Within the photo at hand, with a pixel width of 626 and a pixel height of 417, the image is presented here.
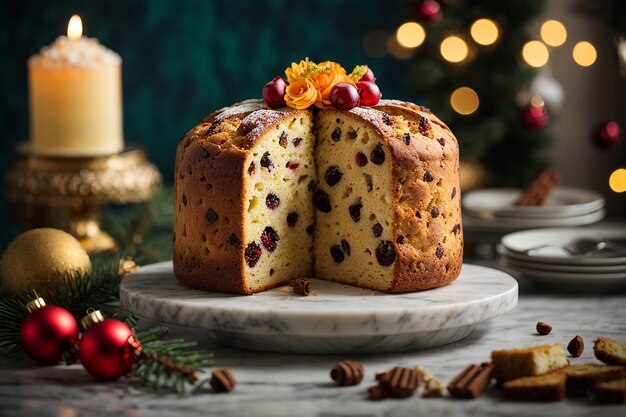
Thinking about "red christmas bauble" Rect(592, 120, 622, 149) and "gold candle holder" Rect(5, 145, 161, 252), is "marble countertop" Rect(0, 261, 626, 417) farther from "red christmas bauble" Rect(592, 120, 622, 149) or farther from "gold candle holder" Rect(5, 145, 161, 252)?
"red christmas bauble" Rect(592, 120, 622, 149)

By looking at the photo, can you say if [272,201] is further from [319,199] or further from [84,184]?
[84,184]

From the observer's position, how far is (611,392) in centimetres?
193

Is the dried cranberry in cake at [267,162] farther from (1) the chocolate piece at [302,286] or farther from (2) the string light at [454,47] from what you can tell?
(2) the string light at [454,47]

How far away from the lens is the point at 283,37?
478cm

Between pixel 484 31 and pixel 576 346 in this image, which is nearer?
pixel 576 346

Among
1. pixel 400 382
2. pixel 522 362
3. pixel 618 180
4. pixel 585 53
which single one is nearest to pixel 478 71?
pixel 585 53

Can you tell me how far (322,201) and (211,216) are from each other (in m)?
0.31

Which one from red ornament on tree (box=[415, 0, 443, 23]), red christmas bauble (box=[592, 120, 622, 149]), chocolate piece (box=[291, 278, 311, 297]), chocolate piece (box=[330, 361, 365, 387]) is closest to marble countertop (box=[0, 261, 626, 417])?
chocolate piece (box=[330, 361, 365, 387])

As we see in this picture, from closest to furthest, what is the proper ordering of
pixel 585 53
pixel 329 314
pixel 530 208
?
pixel 329 314 < pixel 530 208 < pixel 585 53

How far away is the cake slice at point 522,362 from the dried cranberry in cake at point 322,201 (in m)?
0.66

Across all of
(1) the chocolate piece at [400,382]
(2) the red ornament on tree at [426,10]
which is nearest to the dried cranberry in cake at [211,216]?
(1) the chocolate piece at [400,382]

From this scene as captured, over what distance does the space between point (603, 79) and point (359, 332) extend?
2.93 meters

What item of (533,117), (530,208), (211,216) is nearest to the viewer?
(211,216)

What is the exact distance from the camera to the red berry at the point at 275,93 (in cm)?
249
